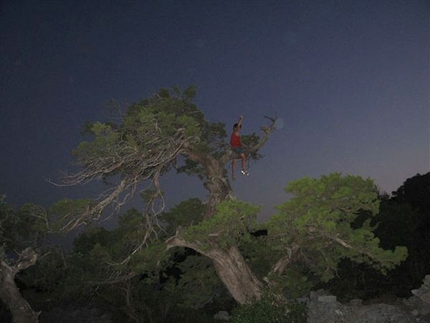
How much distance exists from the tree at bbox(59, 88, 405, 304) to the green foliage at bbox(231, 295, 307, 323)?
67 centimetres

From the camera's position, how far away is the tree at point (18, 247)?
10.2 meters

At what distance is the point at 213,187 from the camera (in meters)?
12.9

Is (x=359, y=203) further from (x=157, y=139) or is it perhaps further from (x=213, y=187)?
(x=157, y=139)

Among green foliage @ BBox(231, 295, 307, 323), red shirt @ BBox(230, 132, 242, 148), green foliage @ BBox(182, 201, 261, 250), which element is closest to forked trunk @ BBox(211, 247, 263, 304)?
green foliage @ BBox(231, 295, 307, 323)

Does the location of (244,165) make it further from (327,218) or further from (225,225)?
(327,218)

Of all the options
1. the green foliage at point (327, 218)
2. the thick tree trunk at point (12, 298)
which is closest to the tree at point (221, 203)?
the green foliage at point (327, 218)

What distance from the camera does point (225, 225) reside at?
10188 mm

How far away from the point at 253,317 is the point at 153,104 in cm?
735

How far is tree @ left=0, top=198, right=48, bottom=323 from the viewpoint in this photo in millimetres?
10227

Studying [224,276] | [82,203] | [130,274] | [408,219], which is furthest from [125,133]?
[408,219]

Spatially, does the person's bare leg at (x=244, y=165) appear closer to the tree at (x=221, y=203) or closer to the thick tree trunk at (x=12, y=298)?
the tree at (x=221, y=203)

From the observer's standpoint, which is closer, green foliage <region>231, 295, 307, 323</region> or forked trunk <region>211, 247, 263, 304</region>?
green foliage <region>231, 295, 307, 323</region>

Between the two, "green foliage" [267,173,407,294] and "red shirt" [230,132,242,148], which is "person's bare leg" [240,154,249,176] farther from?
"green foliage" [267,173,407,294]

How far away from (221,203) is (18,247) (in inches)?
298
